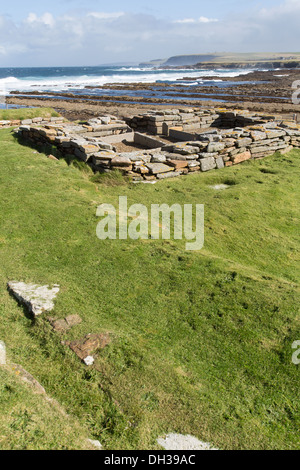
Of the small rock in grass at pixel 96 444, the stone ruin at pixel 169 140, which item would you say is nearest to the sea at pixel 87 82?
the stone ruin at pixel 169 140

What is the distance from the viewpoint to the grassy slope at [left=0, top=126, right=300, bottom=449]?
307 cm

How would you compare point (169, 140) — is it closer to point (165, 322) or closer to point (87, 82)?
point (165, 322)

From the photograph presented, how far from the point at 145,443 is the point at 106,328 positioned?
4.71 ft

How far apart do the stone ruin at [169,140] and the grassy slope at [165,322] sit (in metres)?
2.62

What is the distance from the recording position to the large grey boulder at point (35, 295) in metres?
4.26

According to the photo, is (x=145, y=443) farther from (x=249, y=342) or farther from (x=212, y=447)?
(x=249, y=342)

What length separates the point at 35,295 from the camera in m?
4.47

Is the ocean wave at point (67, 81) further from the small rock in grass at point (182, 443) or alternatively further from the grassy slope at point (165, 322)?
the small rock in grass at point (182, 443)
